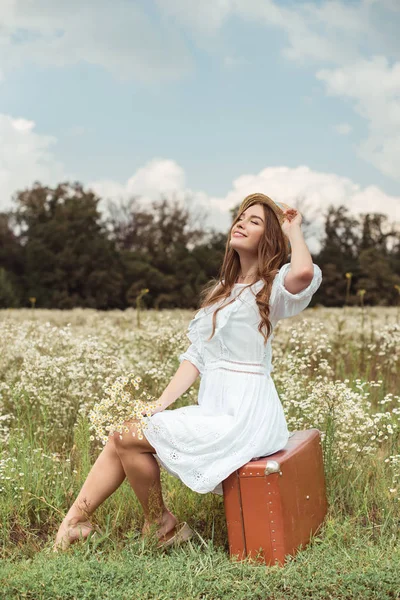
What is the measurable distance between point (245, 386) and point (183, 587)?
1003 millimetres

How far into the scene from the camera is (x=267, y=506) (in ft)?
10.7

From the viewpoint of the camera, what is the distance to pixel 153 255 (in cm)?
3209

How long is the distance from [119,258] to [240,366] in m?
27.6

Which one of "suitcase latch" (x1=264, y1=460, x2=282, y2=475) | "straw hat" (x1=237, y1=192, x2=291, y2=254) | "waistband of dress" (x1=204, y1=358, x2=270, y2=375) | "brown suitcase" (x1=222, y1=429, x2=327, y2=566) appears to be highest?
"straw hat" (x1=237, y1=192, x2=291, y2=254)

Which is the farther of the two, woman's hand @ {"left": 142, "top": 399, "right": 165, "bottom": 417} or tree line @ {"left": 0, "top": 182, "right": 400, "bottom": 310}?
tree line @ {"left": 0, "top": 182, "right": 400, "bottom": 310}

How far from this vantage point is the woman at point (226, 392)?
3.38 meters

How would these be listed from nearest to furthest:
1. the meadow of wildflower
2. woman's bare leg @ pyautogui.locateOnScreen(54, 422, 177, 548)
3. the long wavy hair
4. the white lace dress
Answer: the meadow of wildflower < the white lace dress < woman's bare leg @ pyautogui.locateOnScreen(54, 422, 177, 548) < the long wavy hair

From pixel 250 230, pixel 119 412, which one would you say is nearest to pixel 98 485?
pixel 119 412

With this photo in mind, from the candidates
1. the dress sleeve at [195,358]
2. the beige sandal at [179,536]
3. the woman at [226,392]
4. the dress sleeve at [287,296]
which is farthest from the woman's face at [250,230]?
the beige sandal at [179,536]

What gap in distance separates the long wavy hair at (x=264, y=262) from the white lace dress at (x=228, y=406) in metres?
0.04

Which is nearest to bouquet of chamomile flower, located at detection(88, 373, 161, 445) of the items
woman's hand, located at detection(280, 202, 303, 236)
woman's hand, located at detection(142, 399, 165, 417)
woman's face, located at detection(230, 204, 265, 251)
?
woman's hand, located at detection(142, 399, 165, 417)

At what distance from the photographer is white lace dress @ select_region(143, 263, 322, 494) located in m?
3.36

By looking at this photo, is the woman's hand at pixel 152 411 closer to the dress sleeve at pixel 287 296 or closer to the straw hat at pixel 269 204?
the dress sleeve at pixel 287 296

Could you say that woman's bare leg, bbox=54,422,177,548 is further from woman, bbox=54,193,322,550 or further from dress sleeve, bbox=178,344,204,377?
dress sleeve, bbox=178,344,204,377
